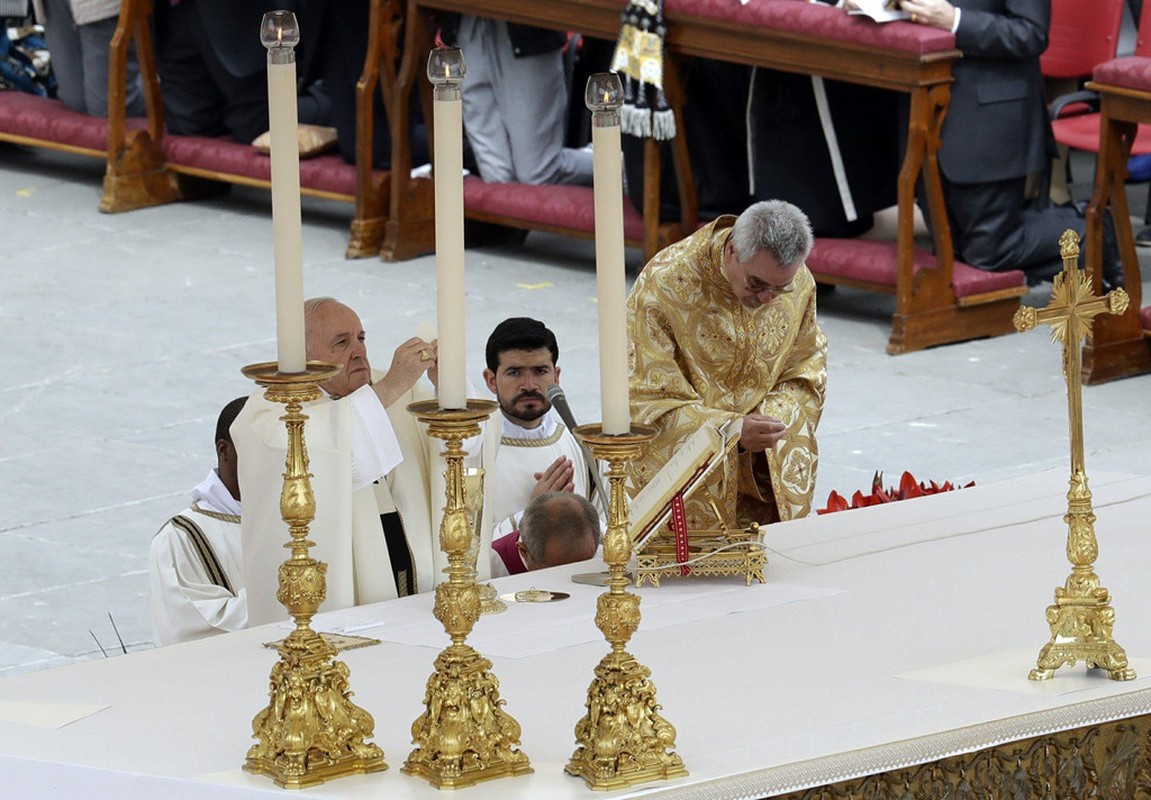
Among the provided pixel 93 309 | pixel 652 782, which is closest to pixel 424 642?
pixel 652 782

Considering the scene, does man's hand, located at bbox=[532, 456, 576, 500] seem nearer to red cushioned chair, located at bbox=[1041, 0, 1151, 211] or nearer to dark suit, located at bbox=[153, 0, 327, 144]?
red cushioned chair, located at bbox=[1041, 0, 1151, 211]

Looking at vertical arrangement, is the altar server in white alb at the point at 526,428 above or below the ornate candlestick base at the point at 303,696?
above

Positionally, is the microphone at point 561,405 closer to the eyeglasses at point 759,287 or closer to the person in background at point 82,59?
the eyeglasses at point 759,287

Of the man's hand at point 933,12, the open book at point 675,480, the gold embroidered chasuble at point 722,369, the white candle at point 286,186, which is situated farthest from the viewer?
the man's hand at point 933,12

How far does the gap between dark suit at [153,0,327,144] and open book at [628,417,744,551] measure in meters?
7.33

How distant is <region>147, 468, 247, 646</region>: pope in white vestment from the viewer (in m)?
4.73

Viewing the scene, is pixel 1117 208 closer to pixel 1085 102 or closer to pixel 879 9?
pixel 879 9

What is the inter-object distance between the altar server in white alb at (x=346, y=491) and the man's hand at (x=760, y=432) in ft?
2.94

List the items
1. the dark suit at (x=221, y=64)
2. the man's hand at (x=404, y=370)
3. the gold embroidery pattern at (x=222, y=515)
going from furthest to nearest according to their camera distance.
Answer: the dark suit at (x=221, y=64)
the gold embroidery pattern at (x=222, y=515)
the man's hand at (x=404, y=370)

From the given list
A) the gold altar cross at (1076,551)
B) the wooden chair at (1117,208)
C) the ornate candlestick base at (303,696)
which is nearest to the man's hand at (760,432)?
the gold altar cross at (1076,551)

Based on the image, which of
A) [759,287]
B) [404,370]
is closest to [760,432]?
[759,287]

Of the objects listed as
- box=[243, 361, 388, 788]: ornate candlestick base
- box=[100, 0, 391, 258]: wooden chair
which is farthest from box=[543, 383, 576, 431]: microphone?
box=[100, 0, 391, 258]: wooden chair

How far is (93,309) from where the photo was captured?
32.2 feet

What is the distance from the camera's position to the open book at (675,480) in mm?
3904
